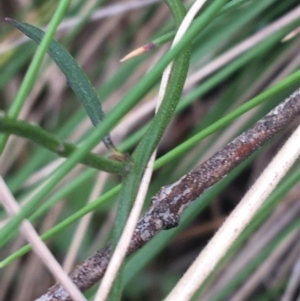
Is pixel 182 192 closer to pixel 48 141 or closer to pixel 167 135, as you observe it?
pixel 48 141

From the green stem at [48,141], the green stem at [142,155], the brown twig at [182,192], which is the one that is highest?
the green stem at [48,141]

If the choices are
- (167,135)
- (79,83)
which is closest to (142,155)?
(79,83)

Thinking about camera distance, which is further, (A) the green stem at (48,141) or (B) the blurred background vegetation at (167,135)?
(B) the blurred background vegetation at (167,135)

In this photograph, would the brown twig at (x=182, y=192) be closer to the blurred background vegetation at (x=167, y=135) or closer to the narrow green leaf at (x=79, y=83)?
the narrow green leaf at (x=79, y=83)

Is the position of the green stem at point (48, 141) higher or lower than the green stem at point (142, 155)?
higher

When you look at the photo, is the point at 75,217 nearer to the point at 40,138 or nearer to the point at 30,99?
the point at 40,138

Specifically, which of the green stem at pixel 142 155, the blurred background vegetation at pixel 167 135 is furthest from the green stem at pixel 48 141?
the blurred background vegetation at pixel 167 135
